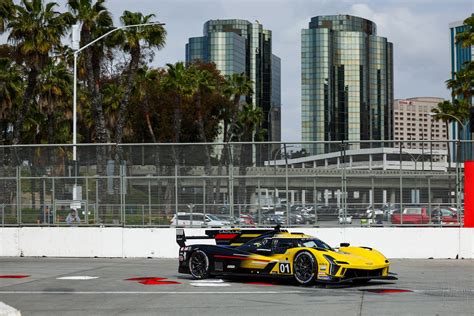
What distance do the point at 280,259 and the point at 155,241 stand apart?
32.5 feet

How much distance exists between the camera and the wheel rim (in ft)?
56.9

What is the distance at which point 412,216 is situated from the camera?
85.0 ft

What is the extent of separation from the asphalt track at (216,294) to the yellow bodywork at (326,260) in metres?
0.34

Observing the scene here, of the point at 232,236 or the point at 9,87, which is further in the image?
the point at 9,87

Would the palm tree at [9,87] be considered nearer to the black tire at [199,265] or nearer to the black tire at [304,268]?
the black tire at [199,265]

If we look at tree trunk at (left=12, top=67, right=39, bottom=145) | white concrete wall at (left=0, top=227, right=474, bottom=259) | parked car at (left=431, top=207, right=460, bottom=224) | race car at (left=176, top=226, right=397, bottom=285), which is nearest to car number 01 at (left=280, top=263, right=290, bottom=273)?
race car at (left=176, top=226, right=397, bottom=285)

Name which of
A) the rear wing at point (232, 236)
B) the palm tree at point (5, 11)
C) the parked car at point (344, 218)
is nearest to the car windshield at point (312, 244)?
the rear wing at point (232, 236)

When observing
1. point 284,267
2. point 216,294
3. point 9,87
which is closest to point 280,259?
point 284,267

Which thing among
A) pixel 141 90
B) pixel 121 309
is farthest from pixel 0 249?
pixel 141 90

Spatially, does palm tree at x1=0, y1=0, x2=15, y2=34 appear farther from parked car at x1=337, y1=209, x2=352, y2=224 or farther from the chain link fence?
parked car at x1=337, y1=209, x2=352, y2=224

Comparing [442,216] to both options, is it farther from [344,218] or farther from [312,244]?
[312,244]

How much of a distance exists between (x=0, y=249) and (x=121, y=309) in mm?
15256

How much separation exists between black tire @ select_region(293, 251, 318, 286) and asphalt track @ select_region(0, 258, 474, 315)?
217 mm

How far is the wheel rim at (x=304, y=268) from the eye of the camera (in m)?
17.3
